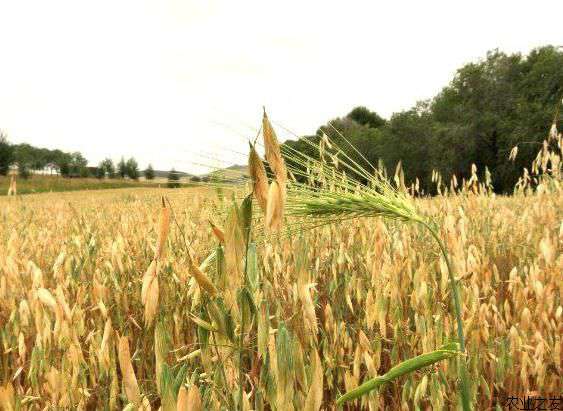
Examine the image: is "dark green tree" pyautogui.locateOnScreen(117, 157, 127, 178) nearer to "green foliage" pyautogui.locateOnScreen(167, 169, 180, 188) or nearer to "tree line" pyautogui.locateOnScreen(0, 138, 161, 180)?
"tree line" pyautogui.locateOnScreen(0, 138, 161, 180)

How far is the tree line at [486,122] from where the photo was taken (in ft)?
78.5

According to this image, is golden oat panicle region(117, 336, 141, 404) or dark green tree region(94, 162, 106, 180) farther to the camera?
dark green tree region(94, 162, 106, 180)

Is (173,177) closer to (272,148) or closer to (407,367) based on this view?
(272,148)

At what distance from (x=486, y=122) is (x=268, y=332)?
3037 cm

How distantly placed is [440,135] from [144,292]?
102 feet

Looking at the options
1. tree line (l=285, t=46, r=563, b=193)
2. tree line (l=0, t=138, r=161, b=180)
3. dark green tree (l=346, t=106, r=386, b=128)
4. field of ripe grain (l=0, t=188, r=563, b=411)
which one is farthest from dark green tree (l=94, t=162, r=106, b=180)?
field of ripe grain (l=0, t=188, r=563, b=411)

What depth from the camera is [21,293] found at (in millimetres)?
1729

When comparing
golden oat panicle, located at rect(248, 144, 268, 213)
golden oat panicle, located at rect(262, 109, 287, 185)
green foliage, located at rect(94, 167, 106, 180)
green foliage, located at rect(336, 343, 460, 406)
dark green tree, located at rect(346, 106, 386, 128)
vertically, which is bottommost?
green foliage, located at rect(336, 343, 460, 406)

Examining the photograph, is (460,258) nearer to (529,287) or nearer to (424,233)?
(529,287)

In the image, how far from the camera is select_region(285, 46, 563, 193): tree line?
23.9 m

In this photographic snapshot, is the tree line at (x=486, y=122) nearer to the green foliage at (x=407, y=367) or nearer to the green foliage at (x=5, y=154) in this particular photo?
the green foliage at (x=407, y=367)

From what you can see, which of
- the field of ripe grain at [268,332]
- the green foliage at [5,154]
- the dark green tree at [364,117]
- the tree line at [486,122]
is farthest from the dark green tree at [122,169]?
the field of ripe grain at [268,332]

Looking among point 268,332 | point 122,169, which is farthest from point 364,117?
point 268,332

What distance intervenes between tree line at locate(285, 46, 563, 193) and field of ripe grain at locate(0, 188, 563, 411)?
2131cm
